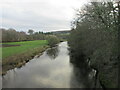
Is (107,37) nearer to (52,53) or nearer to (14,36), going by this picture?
(52,53)

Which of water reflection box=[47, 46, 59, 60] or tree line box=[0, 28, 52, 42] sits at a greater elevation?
tree line box=[0, 28, 52, 42]

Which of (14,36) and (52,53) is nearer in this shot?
(52,53)

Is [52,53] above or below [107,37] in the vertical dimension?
below

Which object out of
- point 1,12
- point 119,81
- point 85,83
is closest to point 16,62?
point 85,83

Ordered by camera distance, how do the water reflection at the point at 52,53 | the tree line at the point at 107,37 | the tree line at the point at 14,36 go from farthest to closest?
the water reflection at the point at 52,53 → the tree line at the point at 14,36 → the tree line at the point at 107,37

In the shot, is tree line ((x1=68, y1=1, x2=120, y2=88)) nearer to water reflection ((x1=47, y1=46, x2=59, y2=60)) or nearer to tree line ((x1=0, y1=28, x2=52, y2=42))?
tree line ((x1=0, y1=28, x2=52, y2=42))

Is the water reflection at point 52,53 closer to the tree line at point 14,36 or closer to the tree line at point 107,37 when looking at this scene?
the tree line at point 14,36

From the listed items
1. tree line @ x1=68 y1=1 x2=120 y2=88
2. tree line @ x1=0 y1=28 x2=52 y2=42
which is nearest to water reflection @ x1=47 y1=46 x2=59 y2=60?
tree line @ x1=0 y1=28 x2=52 y2=42

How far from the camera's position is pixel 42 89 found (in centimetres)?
682

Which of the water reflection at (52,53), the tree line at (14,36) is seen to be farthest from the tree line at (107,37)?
the water reflection at (52,53)

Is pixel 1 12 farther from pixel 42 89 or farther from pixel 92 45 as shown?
pixel 92 45

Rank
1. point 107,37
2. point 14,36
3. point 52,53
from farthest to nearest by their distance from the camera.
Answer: point 14,36
point 52,53
point 107,37

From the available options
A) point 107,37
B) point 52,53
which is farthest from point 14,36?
point 107,37

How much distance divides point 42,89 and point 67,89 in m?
1.78
